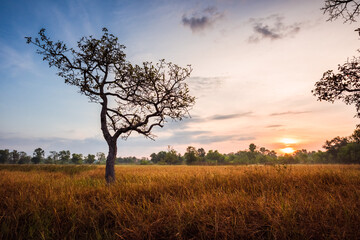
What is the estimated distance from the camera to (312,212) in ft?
9.82

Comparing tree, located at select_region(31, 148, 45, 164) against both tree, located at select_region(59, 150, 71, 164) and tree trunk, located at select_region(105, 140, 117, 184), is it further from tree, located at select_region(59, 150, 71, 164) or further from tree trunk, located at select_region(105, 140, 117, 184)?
tree trunk, located at select_region(105, 140, 117, 184)

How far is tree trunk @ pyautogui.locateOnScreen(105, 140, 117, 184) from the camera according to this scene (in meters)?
9.48

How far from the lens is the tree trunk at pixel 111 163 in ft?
31.1

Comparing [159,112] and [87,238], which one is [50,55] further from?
[87,238]

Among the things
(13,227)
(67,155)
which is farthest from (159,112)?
(67,155)

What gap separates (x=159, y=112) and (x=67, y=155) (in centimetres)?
18439

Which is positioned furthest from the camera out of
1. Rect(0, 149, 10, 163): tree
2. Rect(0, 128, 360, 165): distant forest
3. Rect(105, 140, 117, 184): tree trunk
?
Rect(0, 149, 10, 163): tree

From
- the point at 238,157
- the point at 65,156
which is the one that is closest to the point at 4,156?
the point at 65,156

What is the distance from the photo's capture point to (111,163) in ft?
31.7

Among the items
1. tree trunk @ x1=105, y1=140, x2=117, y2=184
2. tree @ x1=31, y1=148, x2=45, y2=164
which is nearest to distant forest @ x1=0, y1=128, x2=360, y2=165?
tree @ x1=31, y1=148, x2=45, y2=164

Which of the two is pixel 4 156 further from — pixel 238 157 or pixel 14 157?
pixel 238 157

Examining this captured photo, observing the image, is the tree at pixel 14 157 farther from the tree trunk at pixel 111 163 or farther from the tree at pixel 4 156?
the tree trunk at pixel 111 163

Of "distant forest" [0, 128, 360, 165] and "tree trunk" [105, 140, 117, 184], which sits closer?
"tree trunk" [105, 140, 117, 184]

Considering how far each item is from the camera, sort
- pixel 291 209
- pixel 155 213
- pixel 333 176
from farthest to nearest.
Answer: pixel 333 176 → pixel 155 213 → pixel 291 209
